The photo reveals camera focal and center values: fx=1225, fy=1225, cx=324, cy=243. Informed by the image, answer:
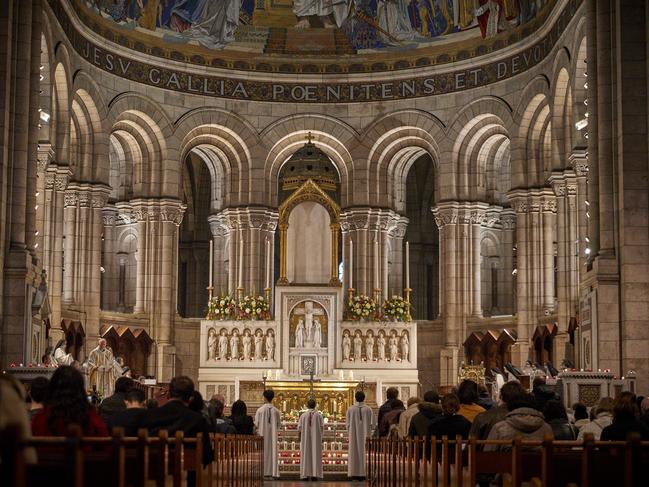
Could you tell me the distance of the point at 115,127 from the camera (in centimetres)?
3444

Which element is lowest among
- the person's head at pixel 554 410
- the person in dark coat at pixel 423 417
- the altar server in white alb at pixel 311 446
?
the altar server in white alb at pixel 311 446

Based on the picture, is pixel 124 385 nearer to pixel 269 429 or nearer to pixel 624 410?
pixel 624 410

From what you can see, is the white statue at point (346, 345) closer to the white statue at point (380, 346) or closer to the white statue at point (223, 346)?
the white statue at point (380, 346)

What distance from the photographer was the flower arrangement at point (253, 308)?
104 ft

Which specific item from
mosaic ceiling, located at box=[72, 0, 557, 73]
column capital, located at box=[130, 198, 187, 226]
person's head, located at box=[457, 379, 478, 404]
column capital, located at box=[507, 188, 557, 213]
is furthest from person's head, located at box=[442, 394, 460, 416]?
column capital, located at box=[130, 198, 187, 226]

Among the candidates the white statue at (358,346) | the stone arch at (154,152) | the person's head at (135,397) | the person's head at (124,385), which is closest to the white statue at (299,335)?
the white statue at (358,346)

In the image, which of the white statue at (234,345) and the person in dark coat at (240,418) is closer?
the person in dark coat at (240,418)

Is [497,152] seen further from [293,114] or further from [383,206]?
[293,114]

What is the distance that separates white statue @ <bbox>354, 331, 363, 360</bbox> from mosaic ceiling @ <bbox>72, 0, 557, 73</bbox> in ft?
28.4

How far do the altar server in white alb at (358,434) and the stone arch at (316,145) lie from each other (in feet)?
47.9

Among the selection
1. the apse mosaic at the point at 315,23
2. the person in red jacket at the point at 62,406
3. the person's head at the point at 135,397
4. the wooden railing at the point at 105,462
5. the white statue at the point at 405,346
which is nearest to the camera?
the wooden railing at the point at 105,462

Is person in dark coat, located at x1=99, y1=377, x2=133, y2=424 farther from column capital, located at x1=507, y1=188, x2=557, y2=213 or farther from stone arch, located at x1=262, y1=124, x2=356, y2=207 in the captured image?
stone arch, located at x1=262, y1=124, x2=356, y2=207

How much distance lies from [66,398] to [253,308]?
23.1 meters

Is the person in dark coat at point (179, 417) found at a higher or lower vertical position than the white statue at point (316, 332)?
lower
